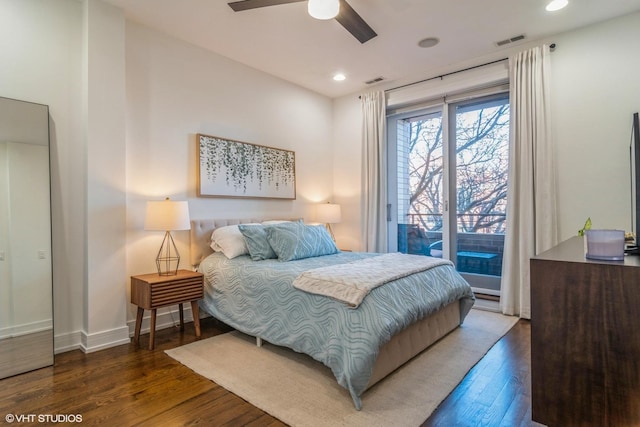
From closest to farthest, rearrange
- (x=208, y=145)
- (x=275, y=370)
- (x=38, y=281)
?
(x=275, y=370)
(x=38, y=281)
(x=208, y=145)

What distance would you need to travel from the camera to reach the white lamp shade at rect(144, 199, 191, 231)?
2.87 meters

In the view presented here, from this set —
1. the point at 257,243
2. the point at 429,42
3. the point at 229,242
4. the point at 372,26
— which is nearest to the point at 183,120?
the point at 229,242

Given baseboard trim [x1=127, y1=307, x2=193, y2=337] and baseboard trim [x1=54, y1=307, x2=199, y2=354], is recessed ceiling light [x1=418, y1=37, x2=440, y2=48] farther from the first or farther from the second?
baseboard trim [x1=54, y1=307, x2=199, y2=354]

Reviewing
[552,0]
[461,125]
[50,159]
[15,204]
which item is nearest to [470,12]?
[552,0]

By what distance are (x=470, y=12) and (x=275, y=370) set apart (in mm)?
3399

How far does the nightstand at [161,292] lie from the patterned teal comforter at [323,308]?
0.61 feet

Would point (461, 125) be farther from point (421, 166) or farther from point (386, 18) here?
point (386, 18)

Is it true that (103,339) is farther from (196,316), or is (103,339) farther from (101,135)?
(101,135)

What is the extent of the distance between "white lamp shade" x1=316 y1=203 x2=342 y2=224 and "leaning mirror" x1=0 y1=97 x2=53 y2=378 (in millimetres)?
2970

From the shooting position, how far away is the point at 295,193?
4.64 meters

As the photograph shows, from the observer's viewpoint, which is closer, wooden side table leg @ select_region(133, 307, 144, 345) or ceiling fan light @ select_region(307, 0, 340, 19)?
ceiling fan light @ select_region(307, 0, 340, 19)

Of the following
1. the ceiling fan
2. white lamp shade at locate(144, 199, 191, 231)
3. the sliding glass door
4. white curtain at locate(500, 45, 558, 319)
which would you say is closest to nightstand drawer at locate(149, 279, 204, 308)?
white lamp shade at locate(144, 199, 191, 231)

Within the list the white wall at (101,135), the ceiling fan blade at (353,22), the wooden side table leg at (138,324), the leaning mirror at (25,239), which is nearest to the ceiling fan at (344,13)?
the ceiling fan blade at (353,22)

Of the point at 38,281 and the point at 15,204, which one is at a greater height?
the point at 15,204
